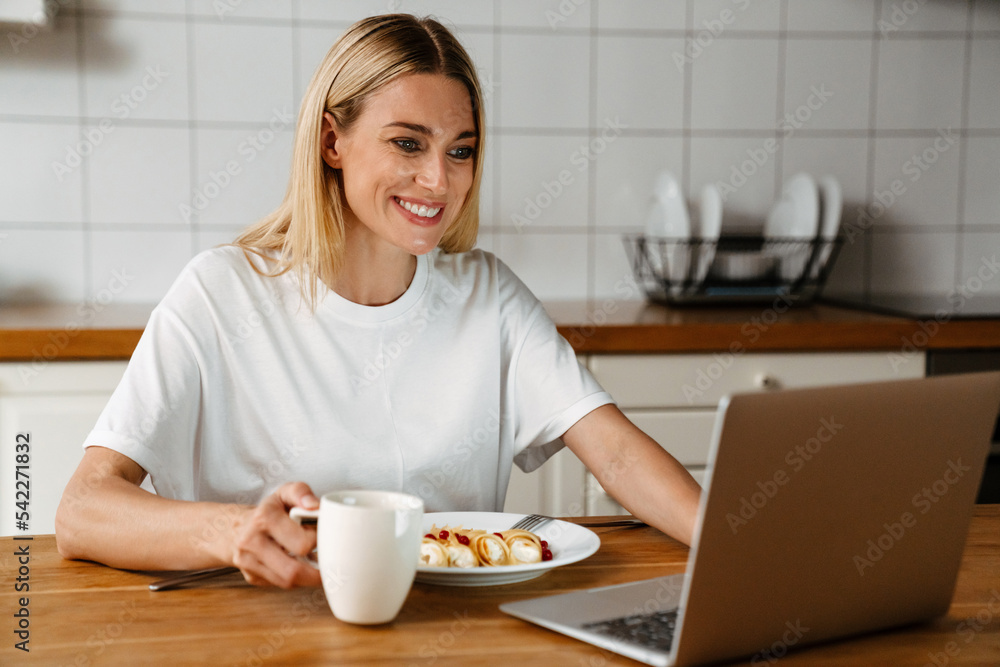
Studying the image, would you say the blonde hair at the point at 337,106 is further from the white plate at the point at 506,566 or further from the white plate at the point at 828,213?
the white plate at the point at 828,213

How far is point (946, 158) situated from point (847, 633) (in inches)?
87.6

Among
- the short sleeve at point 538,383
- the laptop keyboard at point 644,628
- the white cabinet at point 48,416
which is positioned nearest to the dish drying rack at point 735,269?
the short sleeve at point 538,383

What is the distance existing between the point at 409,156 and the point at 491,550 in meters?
0.56

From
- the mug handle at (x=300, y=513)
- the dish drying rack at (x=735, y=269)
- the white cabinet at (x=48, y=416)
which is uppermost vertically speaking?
the dish drying rack at (x=735, y=269)

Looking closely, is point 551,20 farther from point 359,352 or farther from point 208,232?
point 359,352

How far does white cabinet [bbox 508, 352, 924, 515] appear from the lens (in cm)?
194

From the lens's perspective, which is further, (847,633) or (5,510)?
(5,510)

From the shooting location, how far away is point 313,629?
0.71 m

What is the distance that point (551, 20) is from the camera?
2.41m

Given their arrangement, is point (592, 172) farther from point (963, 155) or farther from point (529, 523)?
point (529, 523)

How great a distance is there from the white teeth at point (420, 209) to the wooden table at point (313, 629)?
0.53 meters

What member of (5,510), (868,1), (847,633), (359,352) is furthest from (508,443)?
(868,1)

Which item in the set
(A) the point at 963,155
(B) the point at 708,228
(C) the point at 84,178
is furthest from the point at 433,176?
(A) the point at 963,155

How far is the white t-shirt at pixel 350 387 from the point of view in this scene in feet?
3.85
